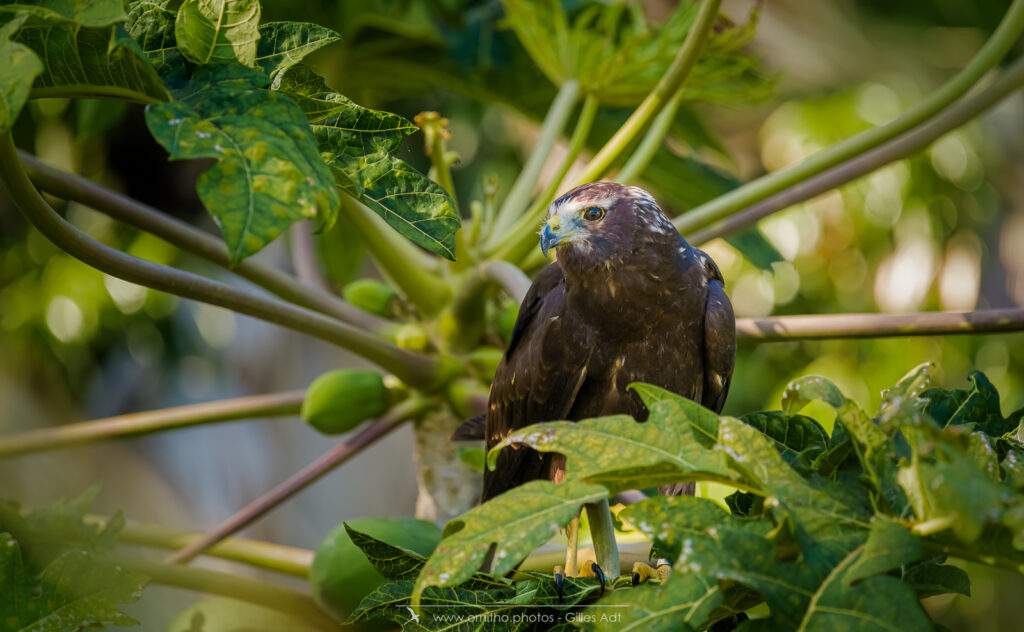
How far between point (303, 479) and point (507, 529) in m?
0.98

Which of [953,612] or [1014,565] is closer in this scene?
[1014,565]

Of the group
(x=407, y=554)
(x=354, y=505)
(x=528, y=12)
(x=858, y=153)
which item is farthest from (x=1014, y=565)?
(x=354, y=505)

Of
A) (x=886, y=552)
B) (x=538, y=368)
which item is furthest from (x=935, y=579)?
(x=538, y=368)

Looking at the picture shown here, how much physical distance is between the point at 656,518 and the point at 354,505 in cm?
413

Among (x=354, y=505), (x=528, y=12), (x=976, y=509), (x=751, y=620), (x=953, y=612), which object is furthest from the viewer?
(x=953, y=612)

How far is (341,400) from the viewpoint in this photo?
5.68 feet

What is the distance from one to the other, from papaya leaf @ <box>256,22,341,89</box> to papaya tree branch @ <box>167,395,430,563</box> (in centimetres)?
89

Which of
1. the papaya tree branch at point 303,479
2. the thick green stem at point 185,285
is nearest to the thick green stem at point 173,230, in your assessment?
the thick green stem at point 185,285

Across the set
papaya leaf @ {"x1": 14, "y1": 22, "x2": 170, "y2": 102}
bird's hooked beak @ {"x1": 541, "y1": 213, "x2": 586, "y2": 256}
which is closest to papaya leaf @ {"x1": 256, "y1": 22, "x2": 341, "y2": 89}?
papaya leaf @ {"x1": 14, "y1": 22, "x2": 170, "y2": 102}

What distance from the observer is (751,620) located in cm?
83

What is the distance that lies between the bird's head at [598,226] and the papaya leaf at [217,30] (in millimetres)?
576

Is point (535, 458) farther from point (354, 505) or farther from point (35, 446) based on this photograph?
point (354, 505)

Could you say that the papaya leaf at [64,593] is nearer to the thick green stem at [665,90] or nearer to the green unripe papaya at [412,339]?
the green unripe papaya at [412,339]

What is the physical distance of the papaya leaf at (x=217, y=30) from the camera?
981 millimetres
